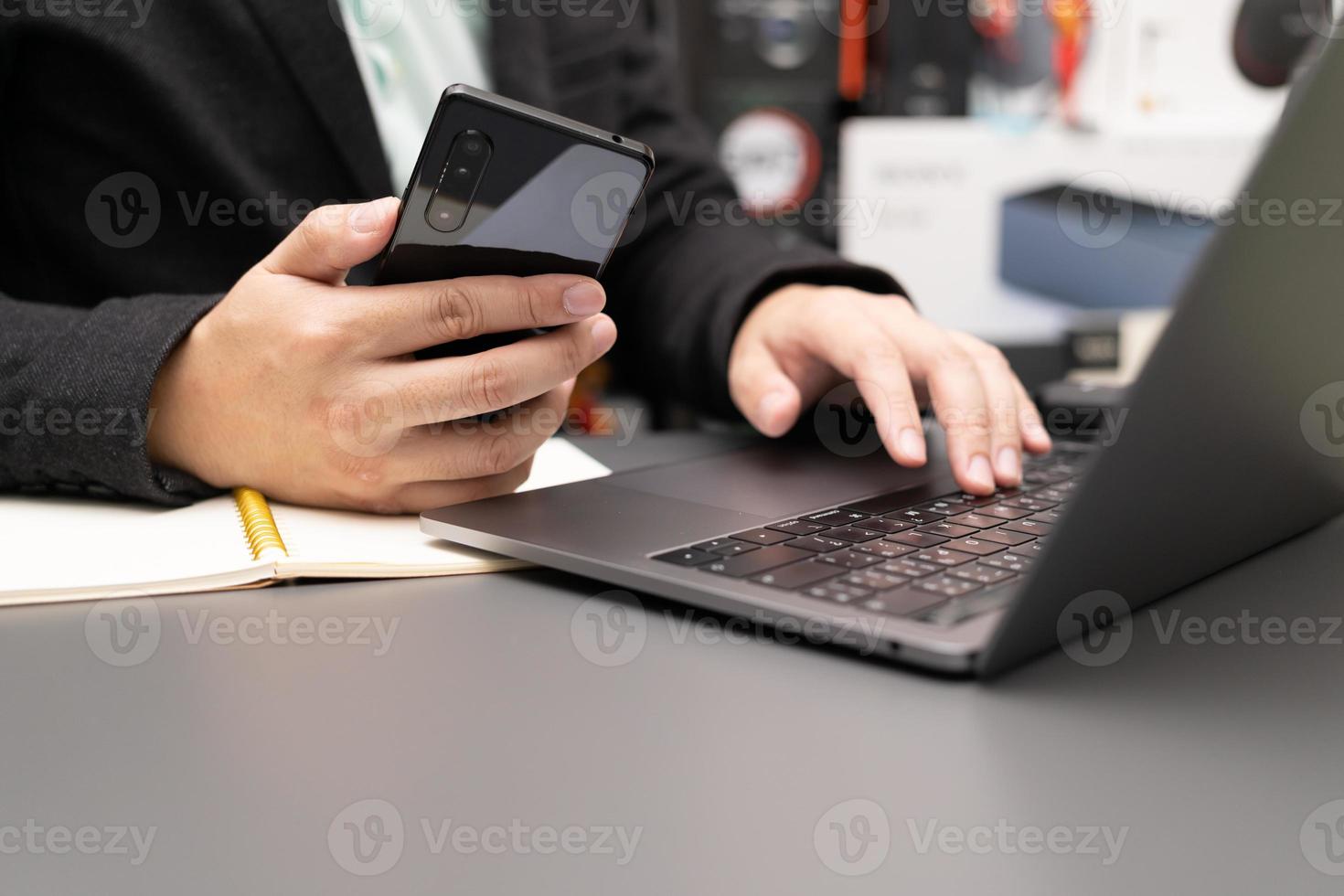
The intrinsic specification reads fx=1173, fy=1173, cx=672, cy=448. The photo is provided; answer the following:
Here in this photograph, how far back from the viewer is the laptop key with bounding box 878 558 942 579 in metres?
0.40

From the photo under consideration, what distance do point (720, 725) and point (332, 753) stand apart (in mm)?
103

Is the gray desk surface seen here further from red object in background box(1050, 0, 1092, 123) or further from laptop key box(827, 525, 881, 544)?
red object in background box(1050, 0, 1092, 123)

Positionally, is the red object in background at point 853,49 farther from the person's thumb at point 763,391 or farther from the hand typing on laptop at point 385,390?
the hand typing on laptop at point 385,390

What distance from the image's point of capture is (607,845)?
0.26 metres

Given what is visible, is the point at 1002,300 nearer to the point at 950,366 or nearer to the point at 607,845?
the point at 950,366

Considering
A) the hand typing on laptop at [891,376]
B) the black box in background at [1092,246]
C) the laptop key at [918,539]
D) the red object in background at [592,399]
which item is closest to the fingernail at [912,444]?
the hand typing on laptop at [891,376]

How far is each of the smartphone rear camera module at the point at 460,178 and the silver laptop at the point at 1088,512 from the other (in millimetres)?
125

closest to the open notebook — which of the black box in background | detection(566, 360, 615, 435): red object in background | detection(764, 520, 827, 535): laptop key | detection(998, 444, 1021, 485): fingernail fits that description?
detection(764, 520, 827, 535): laptop key

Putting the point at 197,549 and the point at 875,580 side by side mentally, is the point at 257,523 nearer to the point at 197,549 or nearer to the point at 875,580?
the point at 197,549

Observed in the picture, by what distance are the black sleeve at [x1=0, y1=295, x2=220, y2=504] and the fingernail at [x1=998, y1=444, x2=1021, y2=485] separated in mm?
369

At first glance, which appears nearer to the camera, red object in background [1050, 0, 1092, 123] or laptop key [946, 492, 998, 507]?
laptop key [946, 492, 998, 507]

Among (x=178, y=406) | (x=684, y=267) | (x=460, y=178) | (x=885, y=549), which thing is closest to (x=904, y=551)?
(x=885, y=549)

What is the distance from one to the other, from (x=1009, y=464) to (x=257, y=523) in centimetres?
34

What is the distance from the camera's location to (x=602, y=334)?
53 cm
